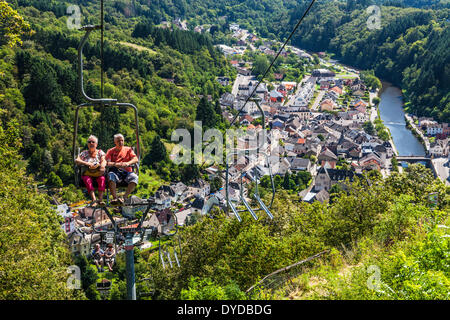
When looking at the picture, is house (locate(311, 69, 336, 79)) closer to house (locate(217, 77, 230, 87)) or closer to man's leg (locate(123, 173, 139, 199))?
house (locate(217, 77, 230, 87))

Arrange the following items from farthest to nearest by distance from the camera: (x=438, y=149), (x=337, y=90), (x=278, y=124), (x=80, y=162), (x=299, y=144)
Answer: (x=337, y=90) → (x=278, y=124) → (x=299, y=144) → (x=438, y=149) → (x=80, y=162)

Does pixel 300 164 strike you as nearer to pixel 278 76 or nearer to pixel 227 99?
A: pixel 227 99

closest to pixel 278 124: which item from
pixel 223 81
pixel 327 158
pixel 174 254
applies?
pixel 327 158

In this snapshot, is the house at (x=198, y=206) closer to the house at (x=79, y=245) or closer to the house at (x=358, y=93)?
the house at (x=79, y=245)

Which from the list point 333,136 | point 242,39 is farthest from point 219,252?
point 242,39

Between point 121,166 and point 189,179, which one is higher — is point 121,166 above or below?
above

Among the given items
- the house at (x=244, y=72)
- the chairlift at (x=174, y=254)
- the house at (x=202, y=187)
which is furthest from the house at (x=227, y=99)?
the chairlift at (x=174, y=254)
